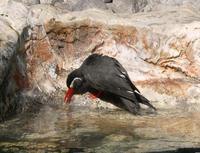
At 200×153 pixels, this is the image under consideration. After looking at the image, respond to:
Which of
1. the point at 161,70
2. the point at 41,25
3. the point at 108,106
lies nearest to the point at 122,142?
the point at 108,106

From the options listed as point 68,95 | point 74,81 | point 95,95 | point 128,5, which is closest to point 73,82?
point 74,81

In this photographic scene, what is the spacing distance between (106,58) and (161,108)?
1.19m

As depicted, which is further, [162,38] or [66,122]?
[162,38]

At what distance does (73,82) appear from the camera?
9.18 meters

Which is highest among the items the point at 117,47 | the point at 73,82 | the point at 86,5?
the point at 86,5

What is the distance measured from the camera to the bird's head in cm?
913

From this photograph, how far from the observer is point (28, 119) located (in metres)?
8.33

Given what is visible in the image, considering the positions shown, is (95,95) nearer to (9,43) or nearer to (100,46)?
(100,46)

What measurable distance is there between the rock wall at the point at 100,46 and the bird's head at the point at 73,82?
24 centimetres

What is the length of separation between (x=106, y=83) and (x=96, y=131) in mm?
1260

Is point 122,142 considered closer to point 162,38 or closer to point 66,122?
point 66,122

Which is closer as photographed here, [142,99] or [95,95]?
[142,99]

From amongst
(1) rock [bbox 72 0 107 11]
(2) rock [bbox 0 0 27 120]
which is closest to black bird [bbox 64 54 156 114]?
(2) rock [bbox 0 0 27 120]

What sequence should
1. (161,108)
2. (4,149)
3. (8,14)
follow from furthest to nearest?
(8,14) → (161,108) → (4,149)
